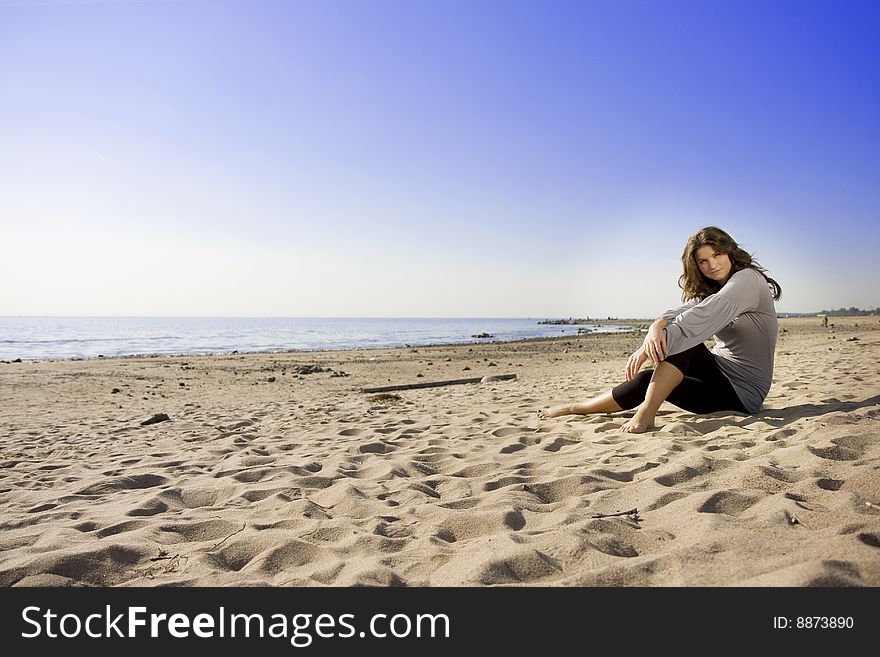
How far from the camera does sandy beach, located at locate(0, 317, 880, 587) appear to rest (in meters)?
2.01

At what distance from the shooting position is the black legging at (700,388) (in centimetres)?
432

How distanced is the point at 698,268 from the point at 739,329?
603 mm

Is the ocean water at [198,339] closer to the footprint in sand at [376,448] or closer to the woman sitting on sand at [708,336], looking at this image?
the footprint in sand at [376,448]

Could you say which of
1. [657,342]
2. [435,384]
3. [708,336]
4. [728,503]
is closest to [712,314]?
[708,336]

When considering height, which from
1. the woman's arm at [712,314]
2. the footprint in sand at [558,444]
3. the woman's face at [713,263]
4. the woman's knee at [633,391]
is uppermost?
the woman's face at [713,263]

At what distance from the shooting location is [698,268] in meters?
4.36

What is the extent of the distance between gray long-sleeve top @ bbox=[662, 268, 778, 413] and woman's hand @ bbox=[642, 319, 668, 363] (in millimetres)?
41

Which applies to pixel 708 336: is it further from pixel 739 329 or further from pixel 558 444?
pixel 558 444

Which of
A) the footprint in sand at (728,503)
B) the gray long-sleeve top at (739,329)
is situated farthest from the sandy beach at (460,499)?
the gray long-sleeve top at (739,329)

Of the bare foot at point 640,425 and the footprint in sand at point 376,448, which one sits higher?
the bare foot at point 640,425
